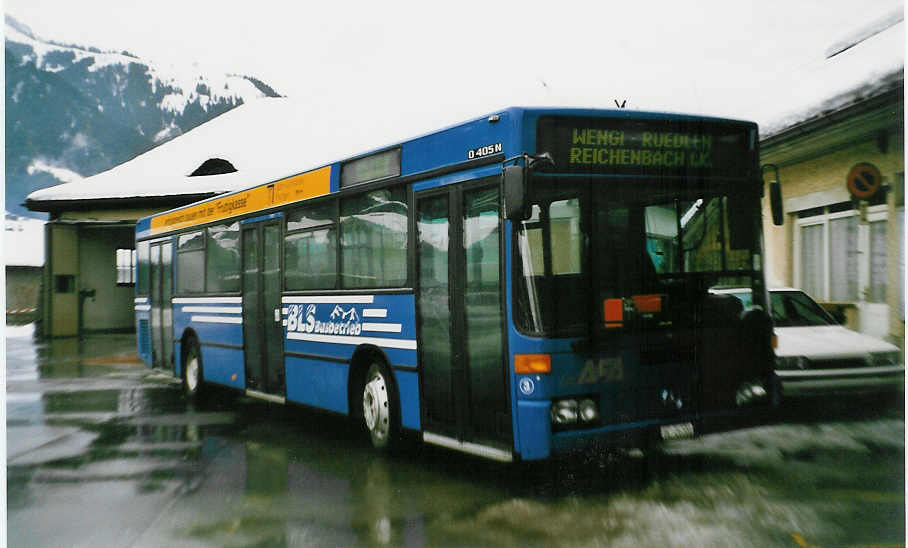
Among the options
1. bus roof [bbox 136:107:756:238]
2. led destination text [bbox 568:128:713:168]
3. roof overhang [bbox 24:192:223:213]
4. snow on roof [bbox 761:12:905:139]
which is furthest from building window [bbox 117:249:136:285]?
led destination text [bbox 568:128:713:168]

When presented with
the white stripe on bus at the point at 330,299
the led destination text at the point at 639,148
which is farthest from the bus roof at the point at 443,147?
the white stripe on bus at the point at 330,299

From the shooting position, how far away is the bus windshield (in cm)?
596

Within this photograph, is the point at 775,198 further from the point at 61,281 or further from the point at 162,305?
the point at 61,281

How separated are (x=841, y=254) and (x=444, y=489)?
6161 mm

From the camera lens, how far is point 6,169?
8.35 meters

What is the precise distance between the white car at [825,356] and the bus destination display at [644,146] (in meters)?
2.06

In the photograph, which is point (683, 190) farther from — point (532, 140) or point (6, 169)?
point (6, 169)

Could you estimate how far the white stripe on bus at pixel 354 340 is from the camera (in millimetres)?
7436

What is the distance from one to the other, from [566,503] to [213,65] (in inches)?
284

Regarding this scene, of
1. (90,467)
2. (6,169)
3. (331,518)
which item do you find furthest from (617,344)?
(6,169)

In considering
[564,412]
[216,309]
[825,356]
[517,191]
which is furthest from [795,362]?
[216,309]

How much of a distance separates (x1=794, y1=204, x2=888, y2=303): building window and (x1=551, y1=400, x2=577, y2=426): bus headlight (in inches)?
157

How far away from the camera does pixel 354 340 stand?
8234 mm

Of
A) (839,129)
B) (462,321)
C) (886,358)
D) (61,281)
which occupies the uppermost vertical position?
(839,129)
